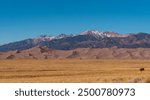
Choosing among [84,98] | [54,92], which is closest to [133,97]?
[84,98]

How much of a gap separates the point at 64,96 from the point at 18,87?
131cm

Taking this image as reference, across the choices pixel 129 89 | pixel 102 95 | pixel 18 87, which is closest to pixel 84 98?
pixel 102 95

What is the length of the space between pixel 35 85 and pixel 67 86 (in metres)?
0.87

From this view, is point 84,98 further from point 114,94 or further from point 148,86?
point 148,86

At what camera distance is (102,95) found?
978 centimetres

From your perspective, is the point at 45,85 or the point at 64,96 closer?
the point at 64,96

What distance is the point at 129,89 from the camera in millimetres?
9969

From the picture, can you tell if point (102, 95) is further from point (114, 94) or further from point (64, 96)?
point (64, 96)

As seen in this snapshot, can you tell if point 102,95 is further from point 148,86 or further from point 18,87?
point 18,87

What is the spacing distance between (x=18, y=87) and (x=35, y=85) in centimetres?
44

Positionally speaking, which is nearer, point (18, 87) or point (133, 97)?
point (133, 97)

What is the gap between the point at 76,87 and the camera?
10.2m

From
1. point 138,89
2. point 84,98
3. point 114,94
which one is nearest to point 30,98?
point 84,98

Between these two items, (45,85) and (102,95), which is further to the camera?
(45,85)
